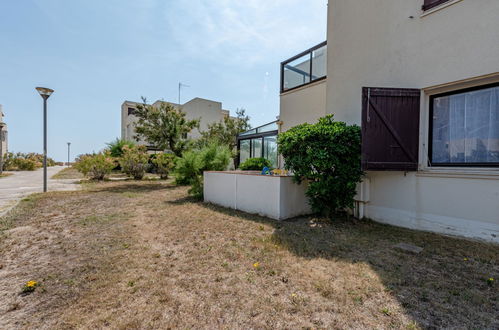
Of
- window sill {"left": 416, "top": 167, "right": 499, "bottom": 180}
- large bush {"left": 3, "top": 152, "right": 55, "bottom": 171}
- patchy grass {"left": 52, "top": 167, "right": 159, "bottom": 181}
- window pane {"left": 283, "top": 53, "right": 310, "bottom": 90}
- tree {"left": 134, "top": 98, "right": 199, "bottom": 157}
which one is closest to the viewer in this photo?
window sill {"left": 416, "top": 167, "right": 499, "bottom": 180}

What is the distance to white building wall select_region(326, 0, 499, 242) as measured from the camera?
385 centimetres

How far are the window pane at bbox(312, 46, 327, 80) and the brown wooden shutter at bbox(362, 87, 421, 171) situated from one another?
336cm

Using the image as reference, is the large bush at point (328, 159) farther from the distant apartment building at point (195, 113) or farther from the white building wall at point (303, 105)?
the distant apartment building at point (195, 113)

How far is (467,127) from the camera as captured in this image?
13.8 feet

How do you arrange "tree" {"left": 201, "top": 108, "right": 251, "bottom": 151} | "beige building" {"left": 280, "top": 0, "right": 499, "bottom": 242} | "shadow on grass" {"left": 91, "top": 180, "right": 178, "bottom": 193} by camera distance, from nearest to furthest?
1. "beige building" {"left": 280, "top": 0, "right": 499, "bottom": 242}
2. "shadow on grass" {"left": 91, "top": 180, "right": 178, "bottom": 193}
3. "tree" {"left": 201, "top": 108, "right": 251, "bottom": 151}

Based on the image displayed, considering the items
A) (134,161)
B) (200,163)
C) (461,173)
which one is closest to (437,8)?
(461,173)

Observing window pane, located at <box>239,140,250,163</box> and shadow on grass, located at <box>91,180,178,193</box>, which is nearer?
shadow on grass, located at <box>91,180,178,193</box>

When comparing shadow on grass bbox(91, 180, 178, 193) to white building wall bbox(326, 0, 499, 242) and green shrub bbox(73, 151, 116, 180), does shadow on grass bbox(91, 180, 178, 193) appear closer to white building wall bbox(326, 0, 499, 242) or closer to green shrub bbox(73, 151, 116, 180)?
green shrub bbox(73, 151, 116, 180)

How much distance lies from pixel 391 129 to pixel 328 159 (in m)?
1.45

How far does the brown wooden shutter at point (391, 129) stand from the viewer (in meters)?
4.60

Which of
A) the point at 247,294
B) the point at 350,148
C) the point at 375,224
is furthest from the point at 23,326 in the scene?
the point at 375,224

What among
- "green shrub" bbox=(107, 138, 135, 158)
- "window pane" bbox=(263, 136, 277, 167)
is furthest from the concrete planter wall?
"green shrub" bbox=(107, 138, 135, 158)

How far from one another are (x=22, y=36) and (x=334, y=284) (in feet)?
41.1

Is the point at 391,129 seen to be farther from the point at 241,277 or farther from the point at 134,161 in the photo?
the point at 134,161
